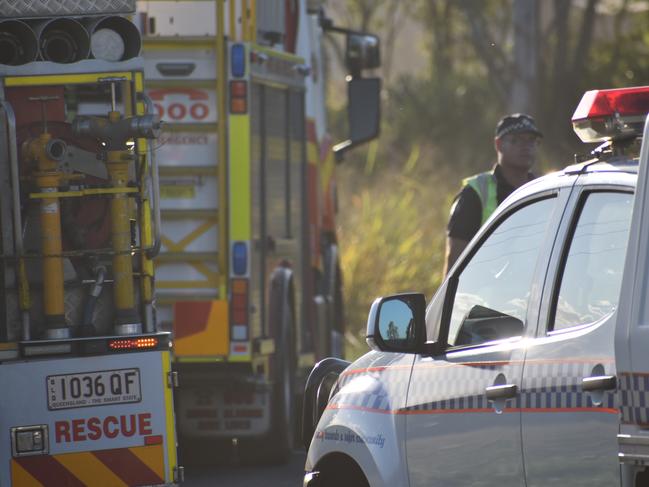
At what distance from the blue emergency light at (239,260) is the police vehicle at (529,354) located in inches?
193

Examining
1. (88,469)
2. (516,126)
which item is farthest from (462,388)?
(516,126)

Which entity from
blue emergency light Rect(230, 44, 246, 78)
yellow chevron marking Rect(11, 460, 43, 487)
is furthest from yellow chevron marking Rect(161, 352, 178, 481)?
blue emergency light Rect(230, 44, 246, 78)

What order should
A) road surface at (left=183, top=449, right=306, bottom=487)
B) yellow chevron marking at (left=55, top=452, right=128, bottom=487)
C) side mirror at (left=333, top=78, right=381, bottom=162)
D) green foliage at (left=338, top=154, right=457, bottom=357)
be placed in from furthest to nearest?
1. green foliage at (left=338, top=154, right=457, bottom=357)
2. side mirror at (left=333, top=78, right=381, bottom=162)
3. road surface at (left=183, top=449, right=306, bottom=487)
4. yellow chevron marking at (left=55, top=452, right=128, bottom=487)

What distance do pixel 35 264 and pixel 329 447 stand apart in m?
2.30

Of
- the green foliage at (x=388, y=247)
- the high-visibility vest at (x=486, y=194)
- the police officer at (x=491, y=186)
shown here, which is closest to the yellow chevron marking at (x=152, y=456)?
the police officer at (x=491, y=186)

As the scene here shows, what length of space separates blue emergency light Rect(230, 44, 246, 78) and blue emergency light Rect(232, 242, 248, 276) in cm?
111

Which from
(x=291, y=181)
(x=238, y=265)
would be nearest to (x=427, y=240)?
(x=291, y=181)

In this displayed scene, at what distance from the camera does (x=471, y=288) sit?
5.33 metres

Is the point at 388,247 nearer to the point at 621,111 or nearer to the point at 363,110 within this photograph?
the point at 363,110

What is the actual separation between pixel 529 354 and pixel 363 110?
8.86 metres

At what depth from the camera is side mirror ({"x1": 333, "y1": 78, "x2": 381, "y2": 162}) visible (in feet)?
43.7

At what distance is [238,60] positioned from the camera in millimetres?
10648

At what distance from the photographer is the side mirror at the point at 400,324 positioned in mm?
5219

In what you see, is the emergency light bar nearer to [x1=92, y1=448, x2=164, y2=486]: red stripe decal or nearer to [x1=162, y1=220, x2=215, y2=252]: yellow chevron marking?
[x1=92, y1=448, x2=164, y2=486]: red stripe decal
